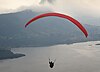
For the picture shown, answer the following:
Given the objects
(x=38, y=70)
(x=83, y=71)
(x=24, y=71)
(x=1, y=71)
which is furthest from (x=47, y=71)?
(x=1, y=71)

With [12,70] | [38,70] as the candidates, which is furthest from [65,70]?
[12,70]

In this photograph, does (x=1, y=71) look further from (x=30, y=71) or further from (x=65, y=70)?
(x=65, y=70)

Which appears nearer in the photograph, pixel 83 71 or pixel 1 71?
pixel 83 71

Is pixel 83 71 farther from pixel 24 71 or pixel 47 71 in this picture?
pixel 24 71

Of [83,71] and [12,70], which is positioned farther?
[12,70]

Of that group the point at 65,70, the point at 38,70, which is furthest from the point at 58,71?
the point at 38,70

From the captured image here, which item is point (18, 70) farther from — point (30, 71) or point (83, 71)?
point (83, 71)

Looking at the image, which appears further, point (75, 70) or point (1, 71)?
point (1, 71)
